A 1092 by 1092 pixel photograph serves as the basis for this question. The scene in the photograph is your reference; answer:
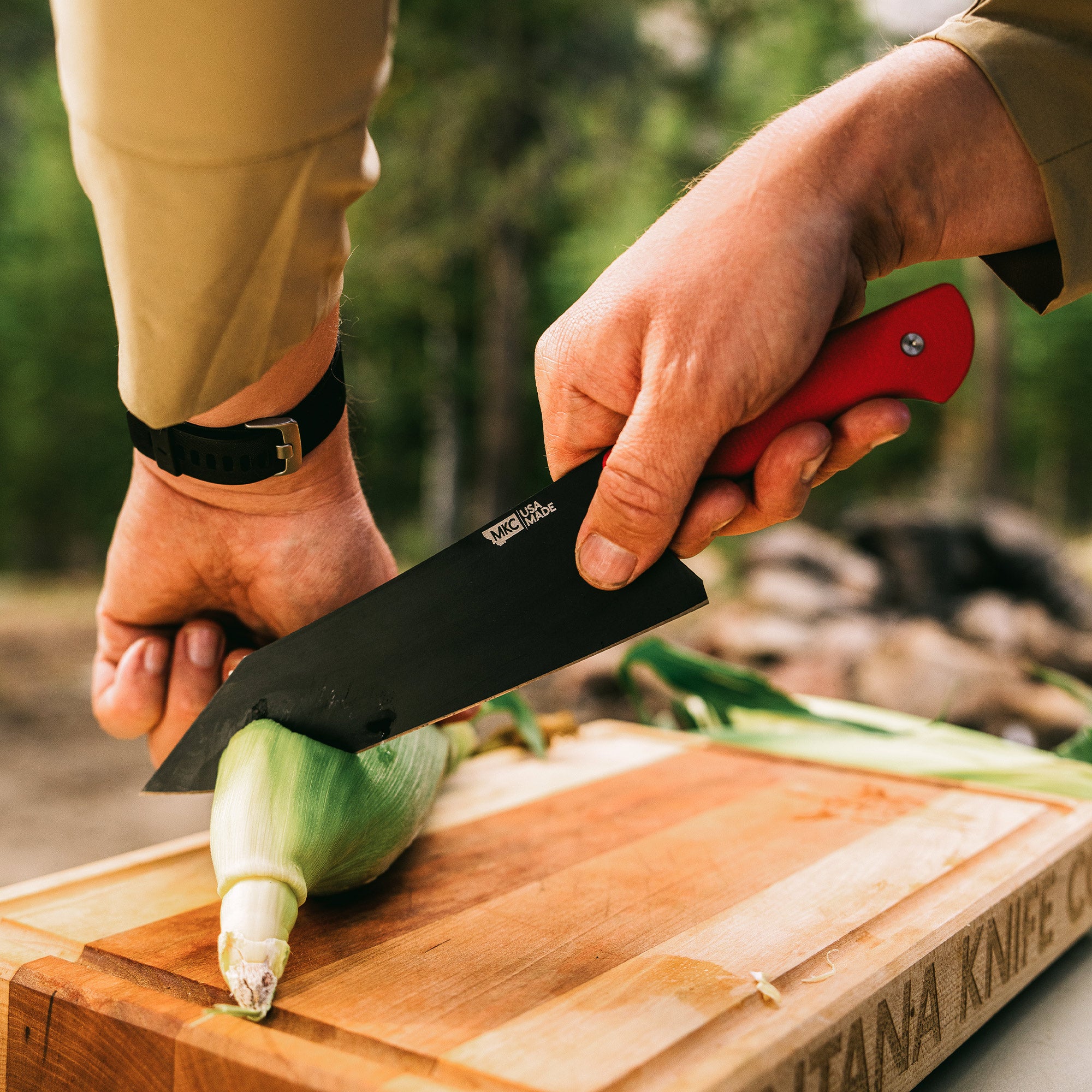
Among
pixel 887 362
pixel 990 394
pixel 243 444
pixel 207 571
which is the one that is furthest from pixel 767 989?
pixel 990 394

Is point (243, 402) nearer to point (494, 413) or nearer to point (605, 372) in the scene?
point (605, 372)

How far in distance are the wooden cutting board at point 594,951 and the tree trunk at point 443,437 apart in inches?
343

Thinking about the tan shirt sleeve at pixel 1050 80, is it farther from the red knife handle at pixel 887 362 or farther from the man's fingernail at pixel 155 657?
the man's fingernail at pixel 155 657

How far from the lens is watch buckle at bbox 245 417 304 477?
4.96 ft

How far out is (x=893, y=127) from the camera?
118 cm

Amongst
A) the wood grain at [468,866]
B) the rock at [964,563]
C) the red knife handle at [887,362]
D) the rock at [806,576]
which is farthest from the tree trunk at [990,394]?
the red knife handle at [887,362]

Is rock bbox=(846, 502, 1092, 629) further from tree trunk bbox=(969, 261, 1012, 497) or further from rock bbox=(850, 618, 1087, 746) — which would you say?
tree trunk bbox=(969, 261, 1012, 497)

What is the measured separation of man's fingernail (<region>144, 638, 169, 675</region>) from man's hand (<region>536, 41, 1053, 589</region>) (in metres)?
0.91

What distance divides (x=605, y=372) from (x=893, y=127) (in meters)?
0.46

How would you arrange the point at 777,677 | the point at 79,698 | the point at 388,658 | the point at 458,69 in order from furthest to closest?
1. the point at 458,69
2. the point at 79,698
3. the point at 777,677
4. the point at 388,658

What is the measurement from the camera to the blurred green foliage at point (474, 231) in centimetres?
897

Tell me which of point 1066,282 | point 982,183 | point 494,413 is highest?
point 982,183

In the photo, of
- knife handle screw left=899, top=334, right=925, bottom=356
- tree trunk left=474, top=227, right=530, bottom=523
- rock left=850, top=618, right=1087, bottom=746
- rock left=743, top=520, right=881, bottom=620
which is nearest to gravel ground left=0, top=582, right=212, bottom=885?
rock left=850, top=618, right=1087, bottom=746

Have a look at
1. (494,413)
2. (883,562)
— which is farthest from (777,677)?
(494,413)
